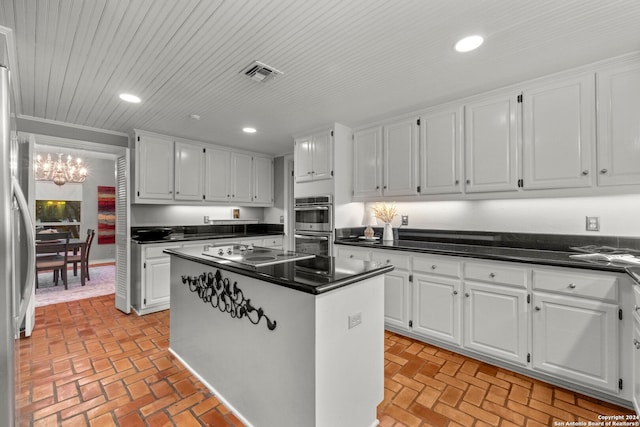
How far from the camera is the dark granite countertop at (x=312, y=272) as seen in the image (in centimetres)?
137

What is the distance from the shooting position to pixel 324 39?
188cm

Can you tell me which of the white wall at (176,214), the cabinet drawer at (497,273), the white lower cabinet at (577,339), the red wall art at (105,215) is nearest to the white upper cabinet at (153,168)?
the white wall at (176,214)

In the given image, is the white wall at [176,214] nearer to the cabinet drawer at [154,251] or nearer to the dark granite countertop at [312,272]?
the cabinet drawer at [154,251]

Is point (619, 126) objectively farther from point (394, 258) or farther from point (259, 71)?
point (259, 71)

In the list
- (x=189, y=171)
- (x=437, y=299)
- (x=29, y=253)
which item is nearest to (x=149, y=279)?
(x=189, y=171)

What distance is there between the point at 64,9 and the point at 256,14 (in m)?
1.08

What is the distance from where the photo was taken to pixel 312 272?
158 cm

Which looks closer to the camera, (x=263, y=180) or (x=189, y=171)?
(x=189, y=171)

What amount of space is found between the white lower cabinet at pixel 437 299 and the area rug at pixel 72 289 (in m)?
4.73

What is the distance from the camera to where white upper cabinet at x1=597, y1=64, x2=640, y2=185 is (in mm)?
2025

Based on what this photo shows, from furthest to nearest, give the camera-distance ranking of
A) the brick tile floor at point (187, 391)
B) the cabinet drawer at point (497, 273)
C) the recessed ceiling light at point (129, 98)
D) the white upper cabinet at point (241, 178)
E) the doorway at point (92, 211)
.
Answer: the doorway at point (92, 211), the white upper cabinet at point (241, 178), the recessed ceiling light at point (129, 98), the cabinet drawer at point (497, 273), the brick tile floor at point (187, 391)

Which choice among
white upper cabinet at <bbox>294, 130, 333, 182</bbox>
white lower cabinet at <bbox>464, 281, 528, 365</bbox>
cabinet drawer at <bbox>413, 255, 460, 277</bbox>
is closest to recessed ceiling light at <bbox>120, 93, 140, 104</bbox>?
white upper cabinet at <bbox>294, 130, 333, 182</bbox>

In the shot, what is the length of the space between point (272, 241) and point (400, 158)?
2755mm

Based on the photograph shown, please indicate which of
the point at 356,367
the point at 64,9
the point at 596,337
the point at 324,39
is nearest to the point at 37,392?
the point at 356,367
